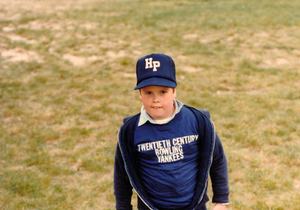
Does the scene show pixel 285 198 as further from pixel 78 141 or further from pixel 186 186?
pixel 78 141

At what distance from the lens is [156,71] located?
6.25 ft

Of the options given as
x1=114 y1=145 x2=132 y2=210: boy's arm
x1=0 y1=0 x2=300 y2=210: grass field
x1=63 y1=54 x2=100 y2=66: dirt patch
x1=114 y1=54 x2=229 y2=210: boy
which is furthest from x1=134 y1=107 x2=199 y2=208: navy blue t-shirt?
x1=63 y1=54 x2=100 y2=66: dirt patch

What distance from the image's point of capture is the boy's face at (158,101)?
A: 1.91m

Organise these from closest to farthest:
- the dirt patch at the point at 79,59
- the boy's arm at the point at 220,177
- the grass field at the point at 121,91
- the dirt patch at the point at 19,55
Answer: the boy's arm at the point at 220,177
the grass field at the point at 121,91
the dirt patch at the point at 79,59
the dirt patch at the point at 19,55

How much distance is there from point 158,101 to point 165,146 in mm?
281

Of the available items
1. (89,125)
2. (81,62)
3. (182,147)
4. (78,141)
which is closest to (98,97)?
(89,125)

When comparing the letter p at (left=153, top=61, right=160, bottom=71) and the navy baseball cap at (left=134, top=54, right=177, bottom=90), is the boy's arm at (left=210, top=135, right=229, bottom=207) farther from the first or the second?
the letter p at (left=153, top=61, right=160, bottom=71)

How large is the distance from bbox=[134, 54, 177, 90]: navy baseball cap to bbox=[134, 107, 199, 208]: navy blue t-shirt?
0.25 m

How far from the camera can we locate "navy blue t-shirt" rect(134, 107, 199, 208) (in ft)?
6.34

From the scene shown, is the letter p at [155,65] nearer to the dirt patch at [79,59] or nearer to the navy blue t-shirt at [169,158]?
the navy blue t-shirt at [169,158]

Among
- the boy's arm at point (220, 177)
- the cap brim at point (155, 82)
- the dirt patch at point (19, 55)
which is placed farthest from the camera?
the dirt patch at point (19, 55)

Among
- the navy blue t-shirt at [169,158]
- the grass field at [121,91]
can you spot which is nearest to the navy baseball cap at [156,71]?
the navy blue t-shirt at [169,158]

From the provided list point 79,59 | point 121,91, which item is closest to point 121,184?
point 121,91

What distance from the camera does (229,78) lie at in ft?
20.8
